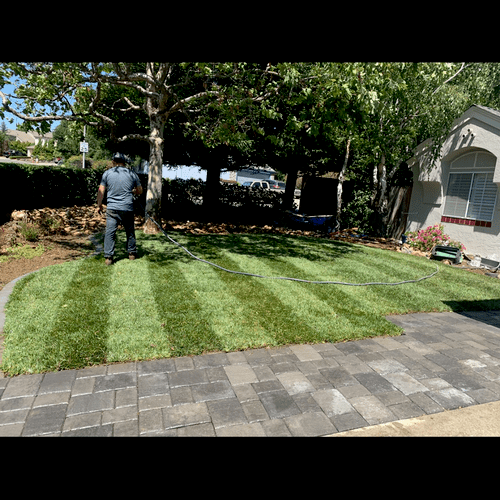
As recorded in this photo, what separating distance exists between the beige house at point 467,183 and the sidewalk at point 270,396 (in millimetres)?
8601

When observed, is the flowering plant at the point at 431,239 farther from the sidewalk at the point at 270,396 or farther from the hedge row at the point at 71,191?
the sidewalk at the point at 270,396

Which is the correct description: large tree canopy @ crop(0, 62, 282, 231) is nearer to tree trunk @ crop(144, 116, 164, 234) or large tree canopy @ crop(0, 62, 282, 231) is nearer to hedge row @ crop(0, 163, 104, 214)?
tree trunk @ crop(144, 116, 164, 234)

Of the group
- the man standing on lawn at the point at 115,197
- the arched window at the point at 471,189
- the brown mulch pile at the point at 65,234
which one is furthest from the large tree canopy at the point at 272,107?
the man standing on lawn at the point at 115,197

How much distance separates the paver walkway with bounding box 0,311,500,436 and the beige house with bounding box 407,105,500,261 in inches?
337

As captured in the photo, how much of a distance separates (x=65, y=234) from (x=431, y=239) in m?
11.8

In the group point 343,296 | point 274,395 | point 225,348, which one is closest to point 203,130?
point 343,296

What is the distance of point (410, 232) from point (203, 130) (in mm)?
8761

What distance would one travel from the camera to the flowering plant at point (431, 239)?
12.6 meters

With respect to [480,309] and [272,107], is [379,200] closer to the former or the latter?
[272,107]

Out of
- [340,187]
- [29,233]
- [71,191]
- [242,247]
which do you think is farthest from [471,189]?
[71,191]

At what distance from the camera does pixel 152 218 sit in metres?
10.9

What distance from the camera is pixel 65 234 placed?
10281mm
